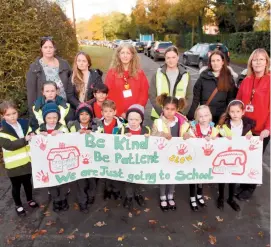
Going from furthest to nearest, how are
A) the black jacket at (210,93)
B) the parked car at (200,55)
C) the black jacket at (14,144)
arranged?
the parked car at (200,55) → the black jacket at (210,93) → the black jacket at (14,144)

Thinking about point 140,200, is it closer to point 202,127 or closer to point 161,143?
point 161,143

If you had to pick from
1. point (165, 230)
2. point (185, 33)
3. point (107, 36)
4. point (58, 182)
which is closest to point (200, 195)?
point (165, 230)

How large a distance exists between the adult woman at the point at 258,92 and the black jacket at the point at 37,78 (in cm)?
267

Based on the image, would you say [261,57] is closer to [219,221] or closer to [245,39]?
[219,221]

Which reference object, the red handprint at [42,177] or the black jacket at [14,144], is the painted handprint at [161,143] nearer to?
the red handprint at [42,177]

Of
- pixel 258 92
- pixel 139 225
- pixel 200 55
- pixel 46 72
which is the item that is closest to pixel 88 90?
pixel 46 72

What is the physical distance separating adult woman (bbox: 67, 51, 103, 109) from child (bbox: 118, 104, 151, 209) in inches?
35.1

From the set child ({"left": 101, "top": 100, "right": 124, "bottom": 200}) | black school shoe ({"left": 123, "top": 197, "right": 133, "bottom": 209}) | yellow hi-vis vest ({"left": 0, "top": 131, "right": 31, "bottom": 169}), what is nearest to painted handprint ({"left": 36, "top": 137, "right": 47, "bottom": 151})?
yellow hi-vis vest ({"left": 0, "top": 131, "right": 31, "bottom": 169})

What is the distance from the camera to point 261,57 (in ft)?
12.6

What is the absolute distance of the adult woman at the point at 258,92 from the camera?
3.88m

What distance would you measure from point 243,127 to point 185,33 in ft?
138

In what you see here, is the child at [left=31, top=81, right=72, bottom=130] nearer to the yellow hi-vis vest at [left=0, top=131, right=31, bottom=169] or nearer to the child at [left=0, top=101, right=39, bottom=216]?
the child at [left=0, top=101, right=39, bottom=216]

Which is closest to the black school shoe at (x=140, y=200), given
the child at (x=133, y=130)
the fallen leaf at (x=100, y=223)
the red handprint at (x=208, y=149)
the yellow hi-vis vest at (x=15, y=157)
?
the child at (x=133, y=130)

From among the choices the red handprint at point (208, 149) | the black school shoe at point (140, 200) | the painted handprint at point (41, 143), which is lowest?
the black school shoe at point (140, 200)
